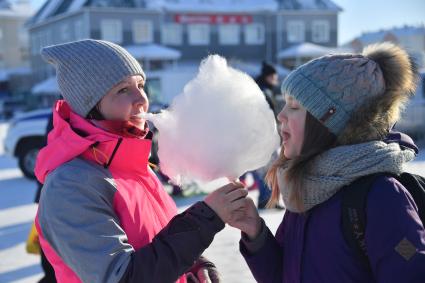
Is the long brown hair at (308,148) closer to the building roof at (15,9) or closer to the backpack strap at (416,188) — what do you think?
the backpack strap at (416,188)

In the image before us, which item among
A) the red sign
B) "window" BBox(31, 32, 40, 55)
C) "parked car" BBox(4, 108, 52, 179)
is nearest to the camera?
"parked car" BBox(4, 108, 52, 179)

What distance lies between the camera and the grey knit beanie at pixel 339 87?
1.50 metres

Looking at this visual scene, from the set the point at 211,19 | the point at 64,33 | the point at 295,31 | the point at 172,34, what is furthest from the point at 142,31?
the point at 295,31

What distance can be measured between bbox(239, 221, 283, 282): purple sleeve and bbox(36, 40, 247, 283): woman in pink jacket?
0.24 m

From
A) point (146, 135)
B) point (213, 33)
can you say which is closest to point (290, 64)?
point (213, 33)

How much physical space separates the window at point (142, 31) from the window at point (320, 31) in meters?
13.3

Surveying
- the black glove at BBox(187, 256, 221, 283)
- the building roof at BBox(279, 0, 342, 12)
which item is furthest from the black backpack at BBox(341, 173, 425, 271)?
the building roof at BBox(279, 0, 342, 12)

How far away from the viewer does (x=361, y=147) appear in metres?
1.47

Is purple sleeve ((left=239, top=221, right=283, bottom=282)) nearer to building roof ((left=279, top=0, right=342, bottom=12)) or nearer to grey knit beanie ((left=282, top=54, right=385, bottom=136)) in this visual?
grey knit beanie ((left=282, top=54, right=385, bottom=136))


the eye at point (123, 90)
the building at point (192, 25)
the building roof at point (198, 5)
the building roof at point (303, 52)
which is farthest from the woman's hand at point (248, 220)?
the building roof at point (303, 52)

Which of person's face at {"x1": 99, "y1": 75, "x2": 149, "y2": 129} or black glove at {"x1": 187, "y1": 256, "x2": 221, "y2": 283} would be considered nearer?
person's face at {"x1": 99, "y1": 75, "x2": 149, "y2": 129}

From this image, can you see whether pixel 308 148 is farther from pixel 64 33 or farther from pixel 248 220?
pixel 64 33

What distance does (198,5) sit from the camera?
34844mm

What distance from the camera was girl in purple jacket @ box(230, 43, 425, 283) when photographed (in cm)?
133
